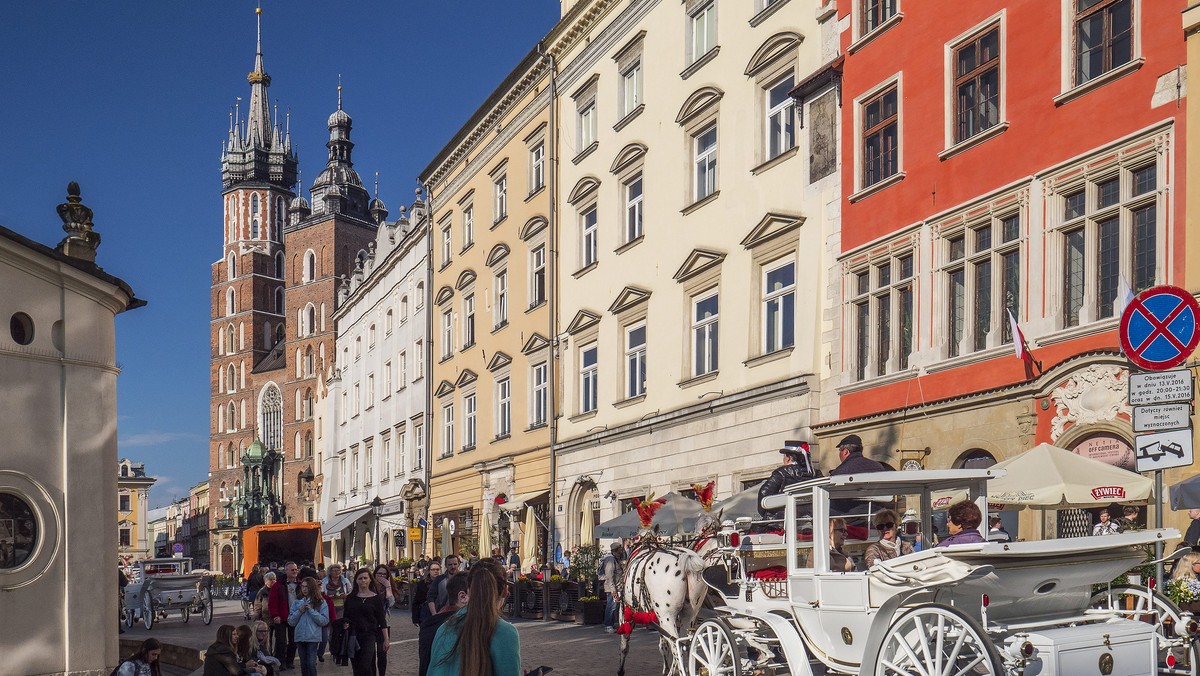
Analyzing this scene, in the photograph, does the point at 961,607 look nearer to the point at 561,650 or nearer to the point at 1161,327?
the point at 1161,327

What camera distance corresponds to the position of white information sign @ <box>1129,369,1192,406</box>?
924cm

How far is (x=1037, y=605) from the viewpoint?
796 cm

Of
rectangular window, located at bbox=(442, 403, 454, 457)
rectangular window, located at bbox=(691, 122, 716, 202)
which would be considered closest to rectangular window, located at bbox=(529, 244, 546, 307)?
rectangular window, located at bbox=(691, 122, 716, 202)

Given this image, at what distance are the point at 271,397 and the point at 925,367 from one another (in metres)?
101

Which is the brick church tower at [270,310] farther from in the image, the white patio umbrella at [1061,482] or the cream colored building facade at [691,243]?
the white patio umbrella at [1061,482]

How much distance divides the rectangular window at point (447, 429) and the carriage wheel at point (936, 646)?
3785 centimetres

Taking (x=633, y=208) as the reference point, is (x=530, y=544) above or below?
below

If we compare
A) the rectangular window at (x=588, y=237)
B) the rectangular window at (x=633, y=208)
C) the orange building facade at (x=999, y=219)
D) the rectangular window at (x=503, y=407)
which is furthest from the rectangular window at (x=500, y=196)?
the orange building facade at (x=999, y=219)

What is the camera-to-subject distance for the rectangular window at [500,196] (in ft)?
133

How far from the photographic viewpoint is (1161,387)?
9.37m

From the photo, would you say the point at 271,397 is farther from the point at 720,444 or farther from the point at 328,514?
the point at 720,444

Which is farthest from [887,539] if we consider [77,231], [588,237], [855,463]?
[588,237]

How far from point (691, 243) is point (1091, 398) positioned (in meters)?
12.3

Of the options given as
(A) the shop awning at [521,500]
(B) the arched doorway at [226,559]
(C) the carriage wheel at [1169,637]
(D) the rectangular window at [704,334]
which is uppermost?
(D) the rectangular window at [704,334]
